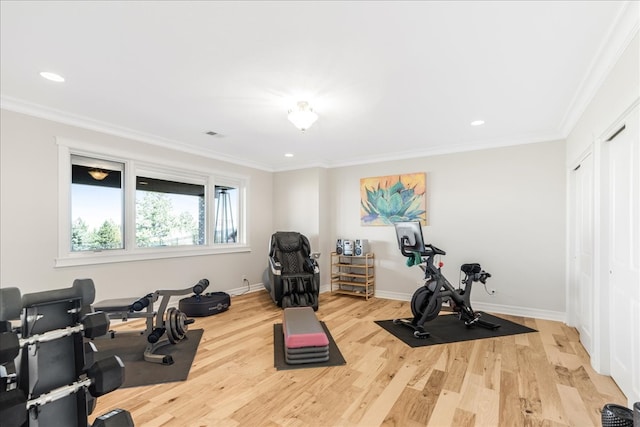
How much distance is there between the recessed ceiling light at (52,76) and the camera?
97.4 inches

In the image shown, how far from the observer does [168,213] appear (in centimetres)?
459

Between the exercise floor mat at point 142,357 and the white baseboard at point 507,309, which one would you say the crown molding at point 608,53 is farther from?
the exercise floor mat at point 142,357

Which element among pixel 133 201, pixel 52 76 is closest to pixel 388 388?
pixel 52 76

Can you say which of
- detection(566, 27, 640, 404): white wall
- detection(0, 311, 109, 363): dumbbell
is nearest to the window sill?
detection(0, 311, 109, 363): dumbbell

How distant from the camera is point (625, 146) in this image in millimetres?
2086

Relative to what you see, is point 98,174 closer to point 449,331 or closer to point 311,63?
point 311,63

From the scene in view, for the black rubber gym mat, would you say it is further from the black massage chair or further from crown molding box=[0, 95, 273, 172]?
crown molding box=[0, 95, 273, 172]

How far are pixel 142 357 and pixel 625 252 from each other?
4.14m

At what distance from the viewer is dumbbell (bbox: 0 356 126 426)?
0.95m

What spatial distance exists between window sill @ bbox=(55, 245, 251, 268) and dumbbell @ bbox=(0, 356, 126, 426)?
115 inches

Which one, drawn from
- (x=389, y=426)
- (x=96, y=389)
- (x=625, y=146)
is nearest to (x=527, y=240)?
(x=625, y=146)

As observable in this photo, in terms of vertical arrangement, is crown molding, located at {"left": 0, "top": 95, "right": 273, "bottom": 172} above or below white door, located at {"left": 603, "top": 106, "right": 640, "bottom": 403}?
above

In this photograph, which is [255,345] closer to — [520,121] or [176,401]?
[176,401]

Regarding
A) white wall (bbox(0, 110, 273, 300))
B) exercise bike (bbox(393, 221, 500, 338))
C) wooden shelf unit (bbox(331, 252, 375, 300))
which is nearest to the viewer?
white wall (bbox(0, 110, 273, 300))
